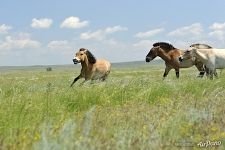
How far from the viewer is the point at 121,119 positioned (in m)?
6.24

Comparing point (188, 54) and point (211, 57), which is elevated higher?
point (188, 54)

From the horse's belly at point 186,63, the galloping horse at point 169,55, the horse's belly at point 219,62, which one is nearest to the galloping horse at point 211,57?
the horse's belly at point 219,62

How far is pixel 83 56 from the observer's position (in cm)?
1931

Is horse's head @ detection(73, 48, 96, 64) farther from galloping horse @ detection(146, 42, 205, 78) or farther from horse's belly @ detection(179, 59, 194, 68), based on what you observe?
horse's belly @ detection(179, 59, 194, 68)

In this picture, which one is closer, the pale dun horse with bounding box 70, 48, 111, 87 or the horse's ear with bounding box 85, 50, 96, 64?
the pale dun horse with bounding box 70, 48, 111, 87

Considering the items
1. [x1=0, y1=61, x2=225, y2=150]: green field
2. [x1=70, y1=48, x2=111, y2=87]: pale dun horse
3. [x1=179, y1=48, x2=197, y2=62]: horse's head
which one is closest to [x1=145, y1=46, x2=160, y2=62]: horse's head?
[x1=179, y1=48, x2=197, y2=62]: horse's head

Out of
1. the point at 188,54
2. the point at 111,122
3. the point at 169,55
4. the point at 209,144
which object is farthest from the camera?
the point at 169,55

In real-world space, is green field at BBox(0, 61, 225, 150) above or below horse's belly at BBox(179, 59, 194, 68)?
below

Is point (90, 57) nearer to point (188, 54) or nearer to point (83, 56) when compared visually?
point (83, 56)

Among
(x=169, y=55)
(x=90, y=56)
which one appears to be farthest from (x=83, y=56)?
(x=169, y=55)

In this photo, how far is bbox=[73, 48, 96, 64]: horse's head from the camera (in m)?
19.0

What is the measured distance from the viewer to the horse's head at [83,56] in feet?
62.5

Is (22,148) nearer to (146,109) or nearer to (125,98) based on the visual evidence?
(146,109)

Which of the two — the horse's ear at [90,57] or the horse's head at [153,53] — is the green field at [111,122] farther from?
the horse's head at [153,53]
